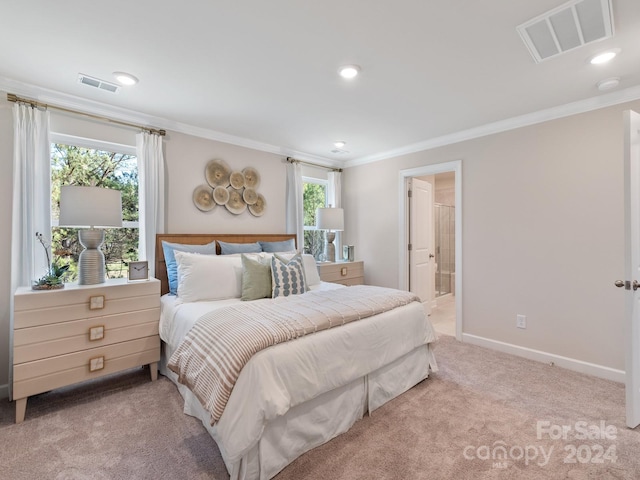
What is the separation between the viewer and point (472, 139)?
3.51m

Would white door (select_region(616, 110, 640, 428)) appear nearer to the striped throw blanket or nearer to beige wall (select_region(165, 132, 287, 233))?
the striped throw blanket

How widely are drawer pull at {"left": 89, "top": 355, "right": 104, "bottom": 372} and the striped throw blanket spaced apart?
0.88 m

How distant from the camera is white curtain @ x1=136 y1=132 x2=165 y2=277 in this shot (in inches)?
118

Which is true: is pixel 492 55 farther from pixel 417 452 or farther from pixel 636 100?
pixel 417 452

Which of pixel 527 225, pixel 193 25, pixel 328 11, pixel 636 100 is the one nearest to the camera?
pixel 328 11

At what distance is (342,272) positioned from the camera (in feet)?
13.9

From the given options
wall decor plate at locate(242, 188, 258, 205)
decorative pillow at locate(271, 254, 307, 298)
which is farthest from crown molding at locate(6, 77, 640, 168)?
decorative pillow at locate(271, 254, 307, 298)

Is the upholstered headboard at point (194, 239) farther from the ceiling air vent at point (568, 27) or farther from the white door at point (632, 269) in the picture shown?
the white door at point (632, 269)

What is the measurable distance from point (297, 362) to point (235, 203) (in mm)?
2523

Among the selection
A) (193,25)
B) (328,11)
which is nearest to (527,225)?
(328,11)

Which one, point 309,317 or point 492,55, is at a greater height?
point 492,55

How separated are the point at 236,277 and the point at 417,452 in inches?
75.0

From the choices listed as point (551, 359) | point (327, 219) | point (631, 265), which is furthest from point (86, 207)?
point (551, 359)

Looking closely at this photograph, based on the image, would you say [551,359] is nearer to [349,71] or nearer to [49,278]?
[349,71]
